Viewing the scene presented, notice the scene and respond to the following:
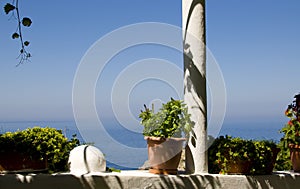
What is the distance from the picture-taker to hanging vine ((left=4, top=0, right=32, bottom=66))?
10.1ft

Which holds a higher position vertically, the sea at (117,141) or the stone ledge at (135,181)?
the sea at (117,141)

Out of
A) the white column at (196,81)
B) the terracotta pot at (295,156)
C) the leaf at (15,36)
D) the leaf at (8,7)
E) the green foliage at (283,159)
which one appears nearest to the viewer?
the leaf at (8,7)

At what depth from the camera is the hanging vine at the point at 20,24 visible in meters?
3.08

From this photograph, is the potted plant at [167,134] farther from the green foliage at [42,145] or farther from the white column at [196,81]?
the green foliage at [42,145]

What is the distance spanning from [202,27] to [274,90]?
11.6 ft

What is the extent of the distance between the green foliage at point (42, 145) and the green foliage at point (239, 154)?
1.25 meters

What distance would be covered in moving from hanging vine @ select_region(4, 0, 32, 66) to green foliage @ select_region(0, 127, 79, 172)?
24.0 inches

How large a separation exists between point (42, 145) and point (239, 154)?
164cm

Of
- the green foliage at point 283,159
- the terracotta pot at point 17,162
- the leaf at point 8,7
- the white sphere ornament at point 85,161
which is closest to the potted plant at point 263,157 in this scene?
the green foliage at point 283,159

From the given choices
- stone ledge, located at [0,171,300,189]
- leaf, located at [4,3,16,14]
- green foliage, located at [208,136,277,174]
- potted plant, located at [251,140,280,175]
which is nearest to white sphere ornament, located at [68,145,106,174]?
Answer: stone ledge, located at [0,171,300,189]

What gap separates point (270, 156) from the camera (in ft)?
12.1

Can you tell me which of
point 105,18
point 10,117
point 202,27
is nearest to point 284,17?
point 105,18

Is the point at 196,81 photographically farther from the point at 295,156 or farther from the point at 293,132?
the point at 295,156

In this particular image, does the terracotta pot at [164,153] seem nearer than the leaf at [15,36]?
No
